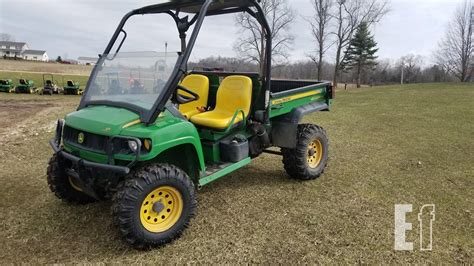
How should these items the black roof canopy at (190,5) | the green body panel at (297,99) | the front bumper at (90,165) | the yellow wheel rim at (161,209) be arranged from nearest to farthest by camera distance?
the front bumper at (90,165) < the yellow wheel rim at (161,209) < the black roof canopy at (190,5) < the green body panel at (297,99)

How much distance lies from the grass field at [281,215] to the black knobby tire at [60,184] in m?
0.16

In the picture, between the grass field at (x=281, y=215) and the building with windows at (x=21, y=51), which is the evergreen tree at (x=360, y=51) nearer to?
the grass field at (x=281, y=215)

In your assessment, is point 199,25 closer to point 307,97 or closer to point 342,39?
point 307,97

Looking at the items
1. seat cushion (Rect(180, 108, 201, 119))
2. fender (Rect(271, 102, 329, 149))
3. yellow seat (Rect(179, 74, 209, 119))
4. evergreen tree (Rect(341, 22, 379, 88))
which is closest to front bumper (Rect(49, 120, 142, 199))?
seat cushion (Rect(180, 108, 201, 119))

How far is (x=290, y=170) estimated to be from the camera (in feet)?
15.8

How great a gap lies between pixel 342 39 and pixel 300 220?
34253 millimetres

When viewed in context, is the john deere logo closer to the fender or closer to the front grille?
the front grille

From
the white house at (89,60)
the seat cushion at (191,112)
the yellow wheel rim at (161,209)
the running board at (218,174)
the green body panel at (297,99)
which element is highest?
the white house at (89,60)

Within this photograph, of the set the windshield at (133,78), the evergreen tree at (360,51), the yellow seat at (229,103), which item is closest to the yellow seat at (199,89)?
the yellow seat at (229,103)

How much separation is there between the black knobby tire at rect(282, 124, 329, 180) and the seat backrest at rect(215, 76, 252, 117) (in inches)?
34.6

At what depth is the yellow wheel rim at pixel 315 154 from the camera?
4.96 meters

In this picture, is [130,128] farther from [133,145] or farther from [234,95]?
[234,95]

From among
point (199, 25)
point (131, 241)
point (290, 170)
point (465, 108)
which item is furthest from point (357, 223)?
point (465, 108)

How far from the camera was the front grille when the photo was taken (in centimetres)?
305
